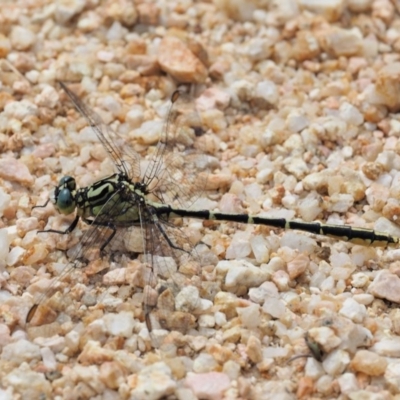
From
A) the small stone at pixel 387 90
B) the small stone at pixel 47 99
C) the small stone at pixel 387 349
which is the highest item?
the small stone at pixel 387 90

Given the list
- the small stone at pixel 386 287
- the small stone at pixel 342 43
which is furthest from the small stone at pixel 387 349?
the small stone at pixel 342 43

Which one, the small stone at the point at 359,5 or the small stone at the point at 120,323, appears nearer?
the small stone at the point at 120,323

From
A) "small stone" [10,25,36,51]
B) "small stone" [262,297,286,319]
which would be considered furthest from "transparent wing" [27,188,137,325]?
"small stone" [10,25,36,51]

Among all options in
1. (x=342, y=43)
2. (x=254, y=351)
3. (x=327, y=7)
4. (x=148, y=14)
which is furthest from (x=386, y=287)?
(x=148, y=14)

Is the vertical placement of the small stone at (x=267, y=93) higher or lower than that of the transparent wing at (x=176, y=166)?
higher

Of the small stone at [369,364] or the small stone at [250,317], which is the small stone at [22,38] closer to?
the small stone at [250,317]

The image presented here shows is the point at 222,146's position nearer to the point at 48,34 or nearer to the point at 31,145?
the point at 31,145

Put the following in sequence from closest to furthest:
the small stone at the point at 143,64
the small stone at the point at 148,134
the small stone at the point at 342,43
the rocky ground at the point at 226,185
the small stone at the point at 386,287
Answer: the rocky ground at the point at 226,185 < the small stone at the point at 386,287 < the small stone at the point at 148,134 < the small stone at the point at 143,64 < the small stone at the point at 342,43

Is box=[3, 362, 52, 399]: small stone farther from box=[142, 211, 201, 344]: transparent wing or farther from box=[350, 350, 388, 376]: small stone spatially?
box=[350, 350, 388, 376]: small stone
